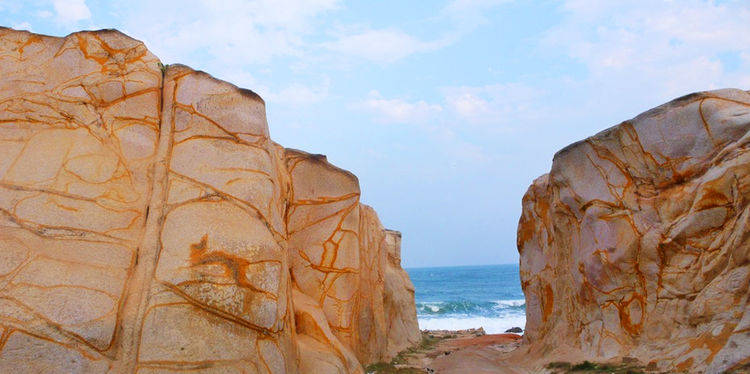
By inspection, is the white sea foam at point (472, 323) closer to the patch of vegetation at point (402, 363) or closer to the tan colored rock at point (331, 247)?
the patch of vegetation at point (402, 363)

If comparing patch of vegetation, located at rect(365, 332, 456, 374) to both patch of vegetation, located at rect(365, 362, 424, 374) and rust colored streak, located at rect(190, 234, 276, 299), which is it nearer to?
patch of vegetation, located at rect(365, 362, 424, 374)

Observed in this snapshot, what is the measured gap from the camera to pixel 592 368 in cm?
966

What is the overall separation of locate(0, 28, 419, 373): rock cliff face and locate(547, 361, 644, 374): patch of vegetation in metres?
4.11

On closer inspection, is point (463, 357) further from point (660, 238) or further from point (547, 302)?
point (660, 238)

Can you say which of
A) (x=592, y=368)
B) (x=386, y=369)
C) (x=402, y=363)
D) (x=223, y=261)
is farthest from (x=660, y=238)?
(x=223, y=261)

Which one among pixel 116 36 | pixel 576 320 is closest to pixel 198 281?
pixel 116 36

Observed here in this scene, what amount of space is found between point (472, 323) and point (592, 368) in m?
23.0

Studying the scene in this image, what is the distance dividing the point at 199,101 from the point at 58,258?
291cm

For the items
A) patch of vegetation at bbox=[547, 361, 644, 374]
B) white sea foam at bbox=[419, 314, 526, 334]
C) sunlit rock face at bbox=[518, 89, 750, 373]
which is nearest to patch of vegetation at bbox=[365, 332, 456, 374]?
patch of vegetation at bbox=[547, 361, 644, 374]

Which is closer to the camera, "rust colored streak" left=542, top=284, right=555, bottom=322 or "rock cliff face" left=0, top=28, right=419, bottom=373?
"rock cliff face" left=0, top=28, right=419, bottom=373

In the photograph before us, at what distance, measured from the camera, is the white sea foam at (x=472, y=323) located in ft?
98.0

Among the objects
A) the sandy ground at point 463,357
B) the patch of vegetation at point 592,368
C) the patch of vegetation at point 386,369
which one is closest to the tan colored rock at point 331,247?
the patch of vegetation at point 386,369

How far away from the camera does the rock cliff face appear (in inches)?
237

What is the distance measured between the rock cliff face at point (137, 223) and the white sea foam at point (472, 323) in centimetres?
2197
